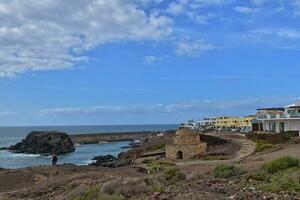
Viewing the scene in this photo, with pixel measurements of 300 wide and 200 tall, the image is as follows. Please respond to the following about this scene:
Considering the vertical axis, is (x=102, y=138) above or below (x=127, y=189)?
below

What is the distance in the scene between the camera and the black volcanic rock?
9425 centimetres

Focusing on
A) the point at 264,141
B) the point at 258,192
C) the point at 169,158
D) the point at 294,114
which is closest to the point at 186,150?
the point at 169,158

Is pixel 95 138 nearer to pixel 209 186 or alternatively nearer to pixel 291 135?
pixel 291 135

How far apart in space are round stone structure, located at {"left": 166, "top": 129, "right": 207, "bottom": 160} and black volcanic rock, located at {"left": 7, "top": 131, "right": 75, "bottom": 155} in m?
50.9

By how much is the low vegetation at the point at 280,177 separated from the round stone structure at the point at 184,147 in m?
21.0

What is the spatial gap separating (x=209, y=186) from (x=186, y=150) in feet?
81.3

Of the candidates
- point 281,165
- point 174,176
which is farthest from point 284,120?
point 281,165

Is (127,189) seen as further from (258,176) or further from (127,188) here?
(258,176)

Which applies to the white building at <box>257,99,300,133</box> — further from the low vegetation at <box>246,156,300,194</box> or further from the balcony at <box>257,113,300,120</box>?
the low vegetation at <box>246,156,300,194</box>

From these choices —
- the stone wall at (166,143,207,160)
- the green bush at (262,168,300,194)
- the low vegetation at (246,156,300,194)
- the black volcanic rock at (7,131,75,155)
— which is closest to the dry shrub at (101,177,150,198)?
the low vegetation at (246,156,300,194)

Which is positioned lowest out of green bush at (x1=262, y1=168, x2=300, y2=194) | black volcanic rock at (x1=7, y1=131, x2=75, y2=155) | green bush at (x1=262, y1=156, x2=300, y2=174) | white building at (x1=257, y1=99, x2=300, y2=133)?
black volcanic rock at (x1=7, y1=131, x2=75, y2=155)

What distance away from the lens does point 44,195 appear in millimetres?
21797

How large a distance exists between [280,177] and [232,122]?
11124 cm

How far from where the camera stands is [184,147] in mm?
42656
